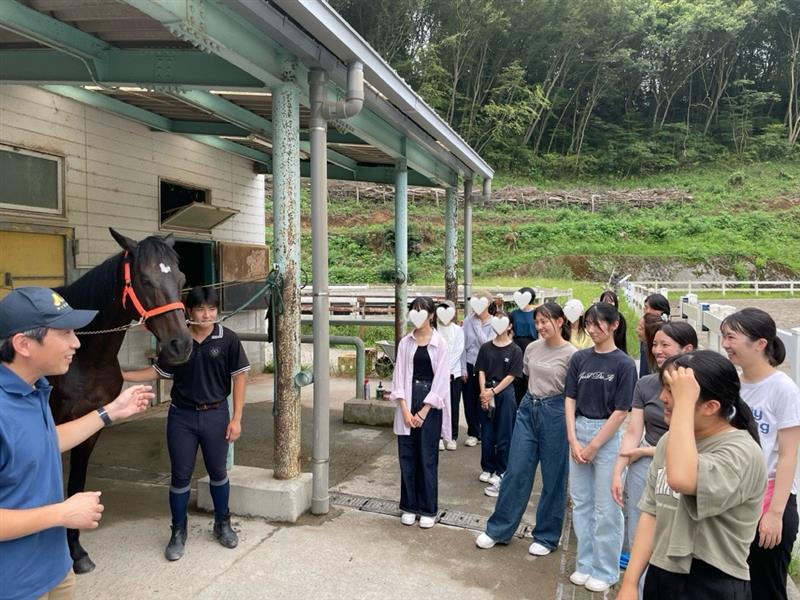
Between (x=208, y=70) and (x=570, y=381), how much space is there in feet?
10.6

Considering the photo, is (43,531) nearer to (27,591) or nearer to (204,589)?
(27,591)

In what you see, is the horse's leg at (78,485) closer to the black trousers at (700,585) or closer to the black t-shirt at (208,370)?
the black t-shirt at (208,370)

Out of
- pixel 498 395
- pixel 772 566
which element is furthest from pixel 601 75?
pixel 772 566

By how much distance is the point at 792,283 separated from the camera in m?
22.8

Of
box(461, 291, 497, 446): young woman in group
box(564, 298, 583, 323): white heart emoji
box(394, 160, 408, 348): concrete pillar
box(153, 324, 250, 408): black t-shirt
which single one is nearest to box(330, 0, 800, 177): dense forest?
box(394, 160, 408, 348): concrete pillar

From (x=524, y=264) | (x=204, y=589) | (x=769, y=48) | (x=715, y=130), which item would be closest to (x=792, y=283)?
(x=524, y=264)

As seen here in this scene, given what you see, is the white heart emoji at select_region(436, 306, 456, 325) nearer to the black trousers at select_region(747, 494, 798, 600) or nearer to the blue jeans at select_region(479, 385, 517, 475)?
the blue jeans at select_region(479, 385, 517, 475)

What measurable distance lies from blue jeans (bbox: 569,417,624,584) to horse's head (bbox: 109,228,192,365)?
234 centimetres

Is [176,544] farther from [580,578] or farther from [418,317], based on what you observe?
[580,578]

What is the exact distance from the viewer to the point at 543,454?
11.9 ft

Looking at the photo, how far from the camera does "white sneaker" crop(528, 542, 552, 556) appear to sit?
3.56 m

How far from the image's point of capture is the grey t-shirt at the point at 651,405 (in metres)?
2.87

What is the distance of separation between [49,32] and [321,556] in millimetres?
3724

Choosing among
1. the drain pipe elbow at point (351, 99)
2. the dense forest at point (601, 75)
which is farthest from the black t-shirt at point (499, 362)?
the dense forest at point (601, 75)
